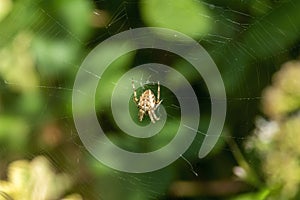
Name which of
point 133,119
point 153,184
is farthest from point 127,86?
point 153,184

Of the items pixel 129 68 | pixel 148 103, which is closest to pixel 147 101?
pixel 148 103

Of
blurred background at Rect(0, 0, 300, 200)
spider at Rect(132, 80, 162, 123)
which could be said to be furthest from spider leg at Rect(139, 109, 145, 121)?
blurred background at Rect(0, 0, 300, 200)

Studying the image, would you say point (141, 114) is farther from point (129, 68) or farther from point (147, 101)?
point (129, 68)

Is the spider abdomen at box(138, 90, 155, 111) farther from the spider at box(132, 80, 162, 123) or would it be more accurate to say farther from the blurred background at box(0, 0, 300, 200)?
the blurred background at box(0, 0, 300, 200)

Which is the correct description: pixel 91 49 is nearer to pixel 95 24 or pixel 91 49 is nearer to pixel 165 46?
pixel 95 24

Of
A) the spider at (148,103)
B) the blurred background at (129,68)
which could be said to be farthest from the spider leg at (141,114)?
the blurred background at (129,68)

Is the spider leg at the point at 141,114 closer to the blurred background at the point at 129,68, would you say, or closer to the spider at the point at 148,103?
the spider at the point at 148,103

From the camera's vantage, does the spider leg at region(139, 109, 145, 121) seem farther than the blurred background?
Yes
